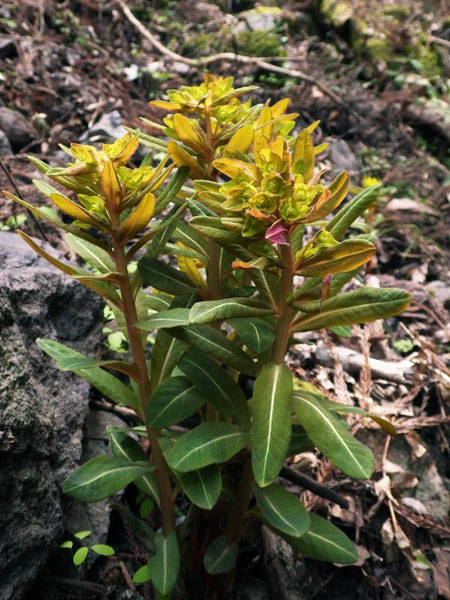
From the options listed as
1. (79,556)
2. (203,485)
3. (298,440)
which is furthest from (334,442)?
(79,556)

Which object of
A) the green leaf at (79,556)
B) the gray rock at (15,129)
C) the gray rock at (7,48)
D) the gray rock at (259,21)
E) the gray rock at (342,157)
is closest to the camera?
the green leaf at (79,556)

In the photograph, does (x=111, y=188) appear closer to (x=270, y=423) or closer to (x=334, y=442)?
(x=270, y=423)

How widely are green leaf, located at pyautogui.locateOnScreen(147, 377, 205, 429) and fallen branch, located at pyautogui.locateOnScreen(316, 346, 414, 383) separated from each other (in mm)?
1325

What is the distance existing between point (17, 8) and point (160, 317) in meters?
5.54

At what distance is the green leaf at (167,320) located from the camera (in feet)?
4.19

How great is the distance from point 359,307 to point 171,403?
64 centimetres

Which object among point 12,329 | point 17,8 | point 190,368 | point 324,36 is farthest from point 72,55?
point 190,368

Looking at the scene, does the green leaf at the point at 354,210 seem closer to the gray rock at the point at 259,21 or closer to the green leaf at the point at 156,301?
the green leaf at the point at 156,301

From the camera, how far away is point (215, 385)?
1.53 meters

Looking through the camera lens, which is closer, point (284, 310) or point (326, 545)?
point (284, 310)

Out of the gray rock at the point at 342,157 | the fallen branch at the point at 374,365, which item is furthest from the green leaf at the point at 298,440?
the gray rock at the point at 342,157

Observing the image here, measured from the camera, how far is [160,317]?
4.47 feet

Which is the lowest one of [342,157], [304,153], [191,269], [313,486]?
[313,486]

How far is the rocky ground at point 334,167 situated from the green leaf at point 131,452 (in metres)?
0.23
